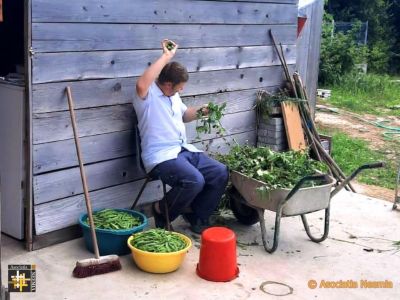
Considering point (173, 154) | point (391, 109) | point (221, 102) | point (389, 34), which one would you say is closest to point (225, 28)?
point (221, 102)

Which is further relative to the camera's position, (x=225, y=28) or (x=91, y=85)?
(x=225, y=28)

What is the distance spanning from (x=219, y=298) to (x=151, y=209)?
1.43 meters

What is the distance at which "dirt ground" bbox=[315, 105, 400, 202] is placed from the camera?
6684 mm

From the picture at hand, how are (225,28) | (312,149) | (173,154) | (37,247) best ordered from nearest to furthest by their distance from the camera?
(37,247) → (173,154) → (225,28) → (312,149)

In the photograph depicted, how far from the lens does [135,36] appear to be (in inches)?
174

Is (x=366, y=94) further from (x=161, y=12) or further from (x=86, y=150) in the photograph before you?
(x=86, y=150)

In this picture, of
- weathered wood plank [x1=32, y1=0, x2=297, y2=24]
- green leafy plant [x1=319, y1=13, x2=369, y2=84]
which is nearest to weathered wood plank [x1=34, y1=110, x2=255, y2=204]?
weathered wood plank [x1=32, y1=0, x2=297, y2=24]

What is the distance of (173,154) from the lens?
4367 millimetres

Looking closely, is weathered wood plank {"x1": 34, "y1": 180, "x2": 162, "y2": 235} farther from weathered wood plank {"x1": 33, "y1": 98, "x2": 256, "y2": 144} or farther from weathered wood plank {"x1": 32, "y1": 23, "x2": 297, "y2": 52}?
weathered wood plank {"x1": 32, "y1": 23, "x2": 297, "y2": 52}

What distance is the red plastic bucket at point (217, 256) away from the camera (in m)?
3.74

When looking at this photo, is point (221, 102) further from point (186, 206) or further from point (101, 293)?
point (101, 293)

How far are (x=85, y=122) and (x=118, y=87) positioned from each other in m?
0.39

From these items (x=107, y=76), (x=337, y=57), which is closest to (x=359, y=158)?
(x=107, y=76)

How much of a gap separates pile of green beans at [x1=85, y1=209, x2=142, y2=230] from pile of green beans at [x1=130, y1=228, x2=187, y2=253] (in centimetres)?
18
